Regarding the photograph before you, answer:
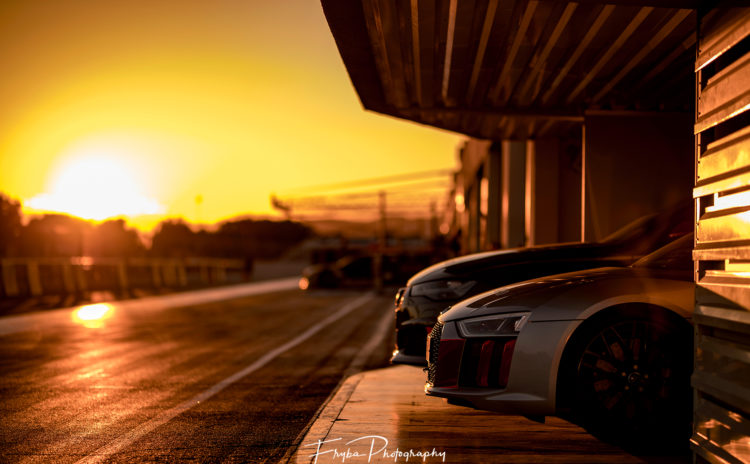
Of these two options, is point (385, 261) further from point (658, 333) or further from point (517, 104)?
point (658, 333)

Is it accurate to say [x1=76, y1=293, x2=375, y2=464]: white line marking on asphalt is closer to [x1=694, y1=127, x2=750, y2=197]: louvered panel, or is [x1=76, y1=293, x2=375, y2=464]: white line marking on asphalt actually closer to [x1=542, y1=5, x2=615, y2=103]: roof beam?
[x1=694, y1=127, x2=750, y2=197]: louvered panel

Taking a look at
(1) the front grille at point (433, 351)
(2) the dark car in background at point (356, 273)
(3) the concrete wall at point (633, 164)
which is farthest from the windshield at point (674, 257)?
(2) the dark car in background at point (356, 273)

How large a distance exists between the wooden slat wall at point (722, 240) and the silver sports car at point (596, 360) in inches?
19.1

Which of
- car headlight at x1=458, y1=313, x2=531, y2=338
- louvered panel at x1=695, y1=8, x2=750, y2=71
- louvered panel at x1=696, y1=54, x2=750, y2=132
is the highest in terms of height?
louvered panel at x1=695, y1=8, x2=750, y2=71

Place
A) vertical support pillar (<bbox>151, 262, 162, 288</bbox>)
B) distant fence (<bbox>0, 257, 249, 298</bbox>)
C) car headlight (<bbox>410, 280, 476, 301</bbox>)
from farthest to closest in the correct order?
vertical support pillar (<bbox>151, 262, 162, 288</bbox>)
distant fence (<bbox>0, 257, 249, 298</bbox>)
car headlight (<bbox>410, 280, 476, 301</bbox>)

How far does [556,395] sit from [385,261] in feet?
88.6

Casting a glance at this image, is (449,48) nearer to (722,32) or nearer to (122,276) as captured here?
(722,32)

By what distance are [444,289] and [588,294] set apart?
2158mm

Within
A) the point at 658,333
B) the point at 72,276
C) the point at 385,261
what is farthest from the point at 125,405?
the point at 385,261

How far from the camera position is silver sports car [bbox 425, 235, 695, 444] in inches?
172

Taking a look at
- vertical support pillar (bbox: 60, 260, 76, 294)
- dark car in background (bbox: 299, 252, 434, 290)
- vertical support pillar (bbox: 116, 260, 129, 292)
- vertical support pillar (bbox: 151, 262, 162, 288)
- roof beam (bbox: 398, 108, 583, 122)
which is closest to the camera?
roof beam (bbox: 398, 108, 583, 122)

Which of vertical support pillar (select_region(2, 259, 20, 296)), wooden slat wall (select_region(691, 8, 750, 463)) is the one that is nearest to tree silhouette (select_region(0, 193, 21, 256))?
vertical support pillar (select_region(2, 259, 20, 296))

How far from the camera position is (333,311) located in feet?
57.0

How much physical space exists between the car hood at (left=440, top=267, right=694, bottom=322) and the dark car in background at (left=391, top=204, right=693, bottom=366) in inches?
58.6
